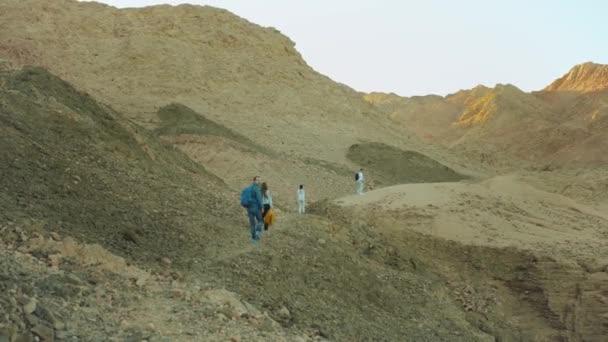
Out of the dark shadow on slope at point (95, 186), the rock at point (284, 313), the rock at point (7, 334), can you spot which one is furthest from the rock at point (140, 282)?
the rock at point (7, 334)

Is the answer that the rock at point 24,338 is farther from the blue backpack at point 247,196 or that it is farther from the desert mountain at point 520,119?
the desert mountain at point 520,119

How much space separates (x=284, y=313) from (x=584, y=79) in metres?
61.2

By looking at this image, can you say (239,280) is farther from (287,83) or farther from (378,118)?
(378,118)

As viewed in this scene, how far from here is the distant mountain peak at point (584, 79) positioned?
61.5 metres

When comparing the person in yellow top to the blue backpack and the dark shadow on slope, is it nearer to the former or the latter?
the blue backpack

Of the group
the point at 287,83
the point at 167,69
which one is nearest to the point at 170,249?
the point at 167,69

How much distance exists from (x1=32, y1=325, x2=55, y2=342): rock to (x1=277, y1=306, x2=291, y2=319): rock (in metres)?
2.83

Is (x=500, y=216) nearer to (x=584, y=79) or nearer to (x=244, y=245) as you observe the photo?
(x=244, y=245)

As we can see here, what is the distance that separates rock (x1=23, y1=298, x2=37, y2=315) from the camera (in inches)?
216

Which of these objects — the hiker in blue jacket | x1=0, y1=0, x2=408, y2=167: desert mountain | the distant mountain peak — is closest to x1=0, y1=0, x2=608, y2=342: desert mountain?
the hiker in blue jacket

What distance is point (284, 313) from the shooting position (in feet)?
25.9

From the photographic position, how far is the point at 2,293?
18.2 feet

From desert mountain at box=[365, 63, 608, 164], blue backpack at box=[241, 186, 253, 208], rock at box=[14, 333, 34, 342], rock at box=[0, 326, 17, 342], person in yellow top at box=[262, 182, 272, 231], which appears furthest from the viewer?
desert mountain at box=[365, 63, 608, 164]

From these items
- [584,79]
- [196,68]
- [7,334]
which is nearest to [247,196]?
[7,334]
